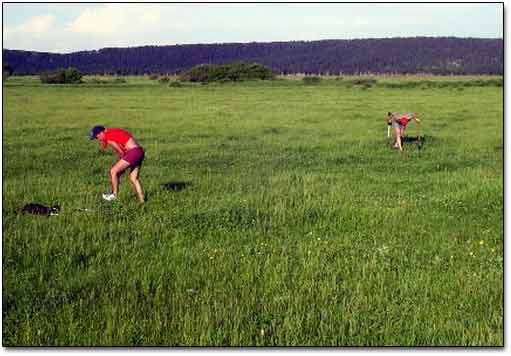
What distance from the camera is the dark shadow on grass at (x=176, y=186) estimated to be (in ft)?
32.4

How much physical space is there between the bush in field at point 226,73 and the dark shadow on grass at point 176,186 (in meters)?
2.21

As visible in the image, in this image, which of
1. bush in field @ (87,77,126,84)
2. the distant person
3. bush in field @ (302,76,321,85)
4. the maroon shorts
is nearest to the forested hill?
bush in field @ (302,76,321,85)

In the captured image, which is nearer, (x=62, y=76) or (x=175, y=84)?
(x=62, y=76)

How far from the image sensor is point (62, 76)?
8.05 meters

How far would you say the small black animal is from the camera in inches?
314

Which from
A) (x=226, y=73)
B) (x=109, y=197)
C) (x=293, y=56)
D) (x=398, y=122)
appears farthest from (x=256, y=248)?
(x=398, y=122)

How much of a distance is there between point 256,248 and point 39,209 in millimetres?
3177

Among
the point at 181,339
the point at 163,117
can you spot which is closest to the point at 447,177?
the point at 181,339

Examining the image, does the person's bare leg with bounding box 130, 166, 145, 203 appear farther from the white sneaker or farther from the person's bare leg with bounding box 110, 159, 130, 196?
the white sneaker

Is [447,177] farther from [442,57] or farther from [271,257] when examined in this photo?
[271,257]

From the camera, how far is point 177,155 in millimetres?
13359

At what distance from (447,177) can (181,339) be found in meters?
7.60

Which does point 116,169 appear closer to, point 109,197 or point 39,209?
point 109,197

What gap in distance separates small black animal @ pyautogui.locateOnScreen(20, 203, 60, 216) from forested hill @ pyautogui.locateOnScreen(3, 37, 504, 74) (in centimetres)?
187
